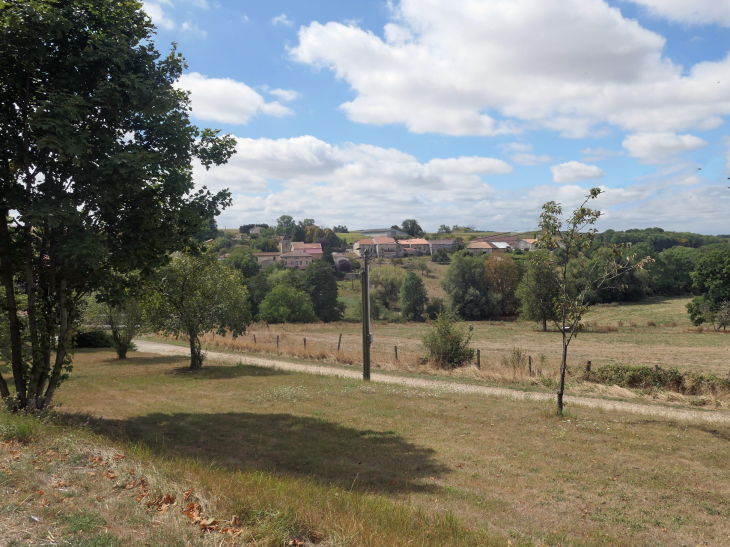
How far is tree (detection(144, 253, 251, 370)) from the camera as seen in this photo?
19750 mm

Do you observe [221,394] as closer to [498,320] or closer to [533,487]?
[533,487]

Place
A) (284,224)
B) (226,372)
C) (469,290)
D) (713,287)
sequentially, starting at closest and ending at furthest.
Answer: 1. (226,372)
2. (713,287)
3. (469,290)
4. (284,224)

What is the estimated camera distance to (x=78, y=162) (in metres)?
8.00

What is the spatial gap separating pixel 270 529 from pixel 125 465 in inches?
106

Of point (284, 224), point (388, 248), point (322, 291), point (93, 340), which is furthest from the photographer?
point (284, 224)

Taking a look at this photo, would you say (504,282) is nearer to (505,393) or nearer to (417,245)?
(417,245)

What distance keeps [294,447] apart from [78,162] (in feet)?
22.2

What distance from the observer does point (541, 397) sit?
15109 mm

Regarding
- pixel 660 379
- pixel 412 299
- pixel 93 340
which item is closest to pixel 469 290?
pixel 412 299

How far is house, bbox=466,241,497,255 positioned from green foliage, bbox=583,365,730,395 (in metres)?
51.5

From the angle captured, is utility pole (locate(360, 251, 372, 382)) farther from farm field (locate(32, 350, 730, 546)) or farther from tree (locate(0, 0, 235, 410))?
tree (locate(0, 0, 235, 410))

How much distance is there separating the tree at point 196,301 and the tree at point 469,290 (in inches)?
1903

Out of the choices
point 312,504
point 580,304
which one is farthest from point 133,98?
point 580,304

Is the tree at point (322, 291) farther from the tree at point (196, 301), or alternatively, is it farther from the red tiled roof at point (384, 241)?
the tree at point (196, 301)
